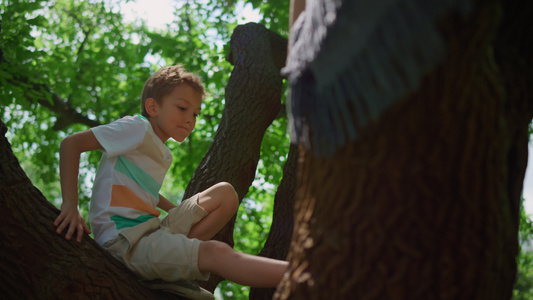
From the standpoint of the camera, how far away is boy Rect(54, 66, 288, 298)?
86.2 inches

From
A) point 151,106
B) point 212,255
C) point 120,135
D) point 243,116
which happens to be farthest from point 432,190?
point 243,116

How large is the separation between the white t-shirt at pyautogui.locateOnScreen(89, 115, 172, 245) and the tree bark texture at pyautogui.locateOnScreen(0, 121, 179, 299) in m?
0.36

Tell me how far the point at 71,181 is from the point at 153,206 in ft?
1.75

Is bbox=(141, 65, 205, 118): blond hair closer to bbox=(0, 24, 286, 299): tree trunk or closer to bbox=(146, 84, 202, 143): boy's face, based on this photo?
bbox=(146, 84, 202, 143): boy's face

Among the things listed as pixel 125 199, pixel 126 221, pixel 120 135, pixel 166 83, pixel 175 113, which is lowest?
pixel 126 221

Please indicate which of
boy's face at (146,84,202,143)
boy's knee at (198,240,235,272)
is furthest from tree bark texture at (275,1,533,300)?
boy's face at (146,84,202,143)

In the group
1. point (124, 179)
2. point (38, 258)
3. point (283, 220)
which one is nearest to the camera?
point (38, 258)

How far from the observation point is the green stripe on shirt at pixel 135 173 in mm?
2631

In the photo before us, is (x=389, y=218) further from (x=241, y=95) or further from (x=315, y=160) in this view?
(x=241, y=95)

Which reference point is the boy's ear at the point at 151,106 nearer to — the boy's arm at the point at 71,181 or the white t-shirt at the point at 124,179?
the white t-shirt at the point at 124,179

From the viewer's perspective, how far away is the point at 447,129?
1.21 meters

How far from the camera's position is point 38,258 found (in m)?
1.98

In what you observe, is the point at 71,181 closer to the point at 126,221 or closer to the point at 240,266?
the point at 126,221

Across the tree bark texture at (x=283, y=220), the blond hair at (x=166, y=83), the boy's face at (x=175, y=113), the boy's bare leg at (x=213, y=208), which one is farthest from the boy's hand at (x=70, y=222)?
the tree bark texture at (x=283, y=220)
